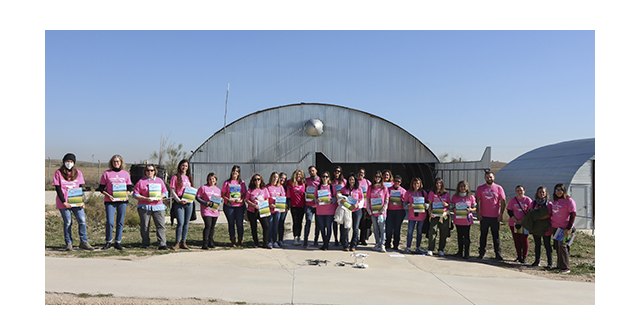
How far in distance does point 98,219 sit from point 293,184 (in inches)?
291

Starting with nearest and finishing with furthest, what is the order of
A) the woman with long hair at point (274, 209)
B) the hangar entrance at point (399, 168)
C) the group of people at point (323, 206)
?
1. the group of people at point (323, 206)
2. the woman with long hair at point (274, 209)
3. the hangar entrance at point (399, 168)

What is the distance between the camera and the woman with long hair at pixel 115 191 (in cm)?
877

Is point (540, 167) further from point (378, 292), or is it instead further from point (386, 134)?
point (378, 292)

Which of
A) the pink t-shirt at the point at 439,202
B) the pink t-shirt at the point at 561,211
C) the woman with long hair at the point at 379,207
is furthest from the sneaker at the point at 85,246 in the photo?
the pink t-shirt at the point at 561,211

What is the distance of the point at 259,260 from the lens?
8.20 meters

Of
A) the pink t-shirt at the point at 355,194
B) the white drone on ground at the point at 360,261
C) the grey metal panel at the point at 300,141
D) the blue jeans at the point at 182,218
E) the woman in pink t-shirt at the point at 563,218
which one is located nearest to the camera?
the white drone on ground at the point at 360,261

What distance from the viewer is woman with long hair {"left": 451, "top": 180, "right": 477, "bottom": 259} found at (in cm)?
916

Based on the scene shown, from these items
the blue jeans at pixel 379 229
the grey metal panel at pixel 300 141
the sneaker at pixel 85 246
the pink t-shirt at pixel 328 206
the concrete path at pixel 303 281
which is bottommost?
the concrete path at pixel 303 281

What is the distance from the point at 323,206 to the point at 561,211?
164 inches

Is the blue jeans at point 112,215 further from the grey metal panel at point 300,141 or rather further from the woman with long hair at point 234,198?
the grey metal panel at point 300,141

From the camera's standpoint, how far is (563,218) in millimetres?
8328

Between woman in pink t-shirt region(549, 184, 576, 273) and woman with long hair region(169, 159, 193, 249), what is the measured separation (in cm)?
652

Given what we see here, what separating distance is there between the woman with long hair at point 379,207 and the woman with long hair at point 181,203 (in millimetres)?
3430
